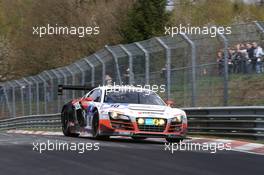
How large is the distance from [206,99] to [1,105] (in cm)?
2513

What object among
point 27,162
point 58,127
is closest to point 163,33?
point 58,127

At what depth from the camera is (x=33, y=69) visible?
2041 inches

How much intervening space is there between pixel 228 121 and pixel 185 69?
2.67m

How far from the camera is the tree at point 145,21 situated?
39.3m

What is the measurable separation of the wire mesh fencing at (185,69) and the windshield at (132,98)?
179cm

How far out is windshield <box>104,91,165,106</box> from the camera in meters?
15.3

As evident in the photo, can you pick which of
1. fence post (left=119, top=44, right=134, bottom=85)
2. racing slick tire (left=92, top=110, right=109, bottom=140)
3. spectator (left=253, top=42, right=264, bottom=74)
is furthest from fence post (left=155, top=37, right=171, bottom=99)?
racing slick tire (left=92, top=110, right=109, bottom=140)

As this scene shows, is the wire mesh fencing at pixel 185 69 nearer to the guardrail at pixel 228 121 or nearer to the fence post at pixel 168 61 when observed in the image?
the fence post at pixel 168 61

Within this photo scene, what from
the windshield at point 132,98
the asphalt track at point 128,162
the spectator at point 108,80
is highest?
the spectator at point 108,80

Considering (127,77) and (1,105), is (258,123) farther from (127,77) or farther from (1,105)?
(1,105)

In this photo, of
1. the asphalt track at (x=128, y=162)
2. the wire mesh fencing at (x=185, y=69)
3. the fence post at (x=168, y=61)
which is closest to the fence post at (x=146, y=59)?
the wire mesh fencing at (x=185, y=69)

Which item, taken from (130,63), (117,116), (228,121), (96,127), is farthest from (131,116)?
(130,63)

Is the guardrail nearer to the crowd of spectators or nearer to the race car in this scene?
the crowd of spectators

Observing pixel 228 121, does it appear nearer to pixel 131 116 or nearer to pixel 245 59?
pixel 245 59
